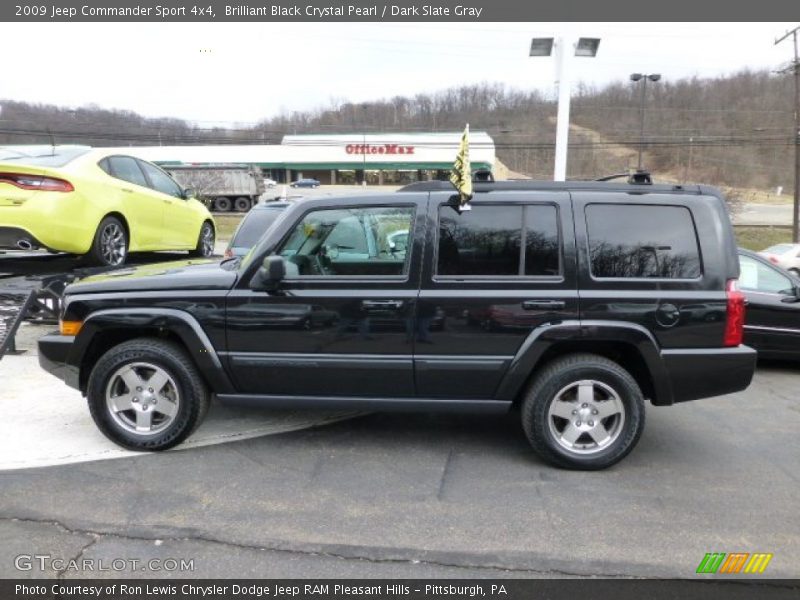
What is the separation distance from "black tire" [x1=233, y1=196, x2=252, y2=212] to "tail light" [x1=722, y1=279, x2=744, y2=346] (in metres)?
41.5

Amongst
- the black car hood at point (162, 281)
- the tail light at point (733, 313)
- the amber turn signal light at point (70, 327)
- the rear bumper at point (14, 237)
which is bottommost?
the amber turn signal light at point (70, 327)

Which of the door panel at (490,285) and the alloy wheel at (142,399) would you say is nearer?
the door panel at (490,285)

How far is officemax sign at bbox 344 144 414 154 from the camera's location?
59094 millimetres

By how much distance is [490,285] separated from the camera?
3.70m

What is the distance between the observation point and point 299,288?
3.80 m

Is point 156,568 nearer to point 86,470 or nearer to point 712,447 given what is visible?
point 86,470

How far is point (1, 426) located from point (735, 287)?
534 cm

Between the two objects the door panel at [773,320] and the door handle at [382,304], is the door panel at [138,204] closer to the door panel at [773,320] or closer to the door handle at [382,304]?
the door handle at [382,304]

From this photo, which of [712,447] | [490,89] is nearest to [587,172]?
[490,89]

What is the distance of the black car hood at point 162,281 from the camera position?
3898 mm

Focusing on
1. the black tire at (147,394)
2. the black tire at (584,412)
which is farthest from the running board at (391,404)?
the black tire at (147,394)

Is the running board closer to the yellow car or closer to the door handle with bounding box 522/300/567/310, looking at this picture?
the door handle with bounding box 522/300/567/310

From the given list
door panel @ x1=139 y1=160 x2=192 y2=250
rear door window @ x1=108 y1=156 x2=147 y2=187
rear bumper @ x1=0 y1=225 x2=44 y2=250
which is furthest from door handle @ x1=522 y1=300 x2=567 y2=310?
door panel @ x1=139 y1=160 x2=192 y2=250

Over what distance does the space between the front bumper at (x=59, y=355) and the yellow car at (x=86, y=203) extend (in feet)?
5.93
